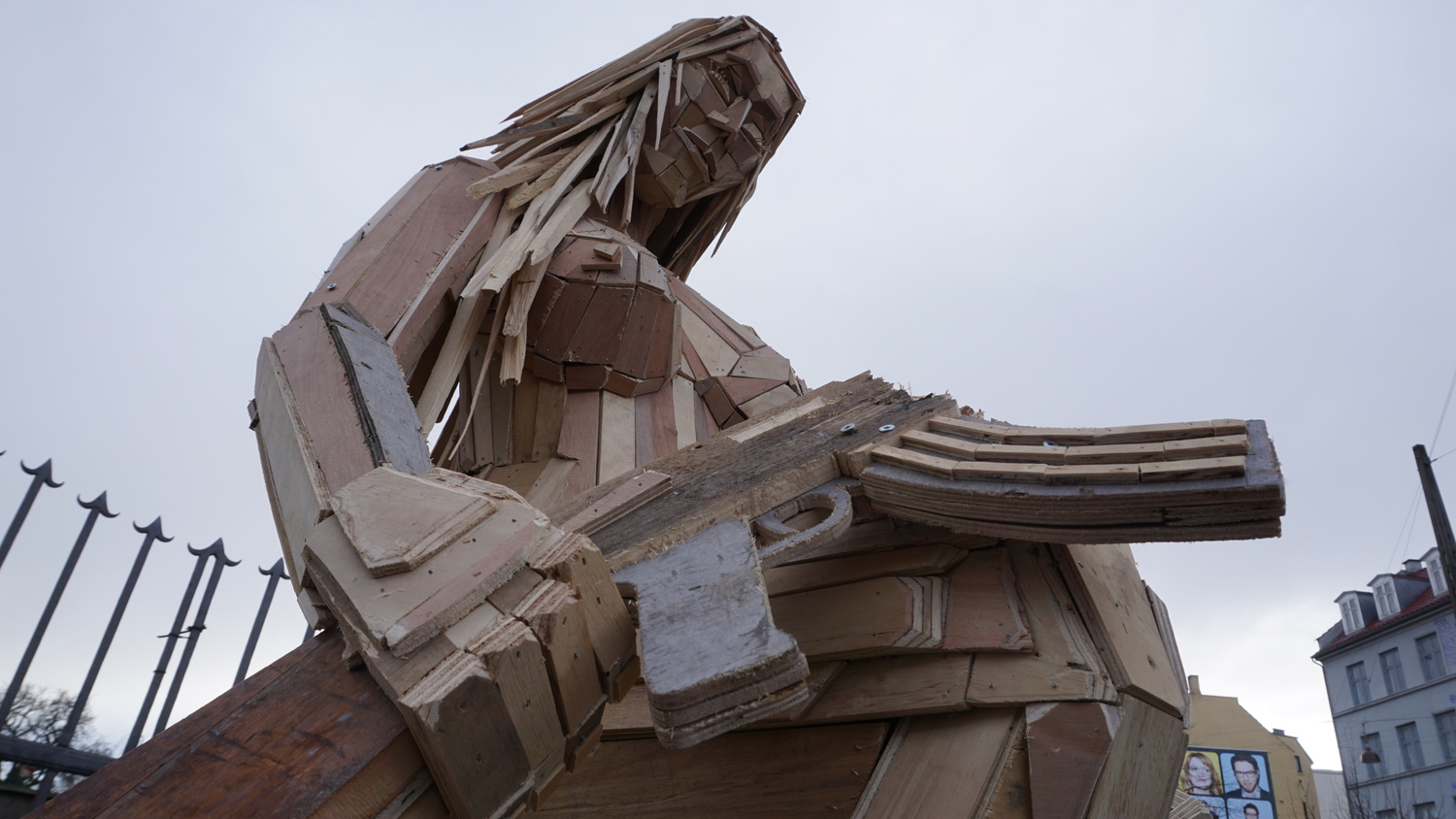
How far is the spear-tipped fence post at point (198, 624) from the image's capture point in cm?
335

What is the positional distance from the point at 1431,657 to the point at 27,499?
15.2 meters

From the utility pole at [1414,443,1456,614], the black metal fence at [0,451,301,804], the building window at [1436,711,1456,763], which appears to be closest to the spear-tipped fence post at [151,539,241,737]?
the black metal fence at [0,451,301,804]

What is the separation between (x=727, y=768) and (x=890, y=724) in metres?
0.38

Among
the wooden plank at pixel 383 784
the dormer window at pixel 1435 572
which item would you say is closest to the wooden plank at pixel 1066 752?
the wooden plank at pixel 383 784

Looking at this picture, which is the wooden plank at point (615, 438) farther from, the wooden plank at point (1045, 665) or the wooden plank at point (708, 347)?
the wooden plank at point (1045, 665)

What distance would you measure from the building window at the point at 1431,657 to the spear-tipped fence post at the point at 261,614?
14039 millimetres

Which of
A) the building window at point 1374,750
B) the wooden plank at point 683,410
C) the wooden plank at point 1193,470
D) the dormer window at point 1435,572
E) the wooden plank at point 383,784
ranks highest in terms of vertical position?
the dormer window at point 1435,572

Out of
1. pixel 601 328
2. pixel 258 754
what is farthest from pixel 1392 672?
pixel 258 754

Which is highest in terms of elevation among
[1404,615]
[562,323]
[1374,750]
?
[1404,615]

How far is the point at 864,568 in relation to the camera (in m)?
2.12

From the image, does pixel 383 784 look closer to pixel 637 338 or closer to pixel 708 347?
pixel 637 338

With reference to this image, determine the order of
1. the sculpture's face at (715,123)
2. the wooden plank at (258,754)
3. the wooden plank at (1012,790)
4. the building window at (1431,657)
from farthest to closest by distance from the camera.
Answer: the building window at (1431,657)
the sculpture's face at (715,123)
the wooden plank at (1012,790)
the wooden plank at (258,754)

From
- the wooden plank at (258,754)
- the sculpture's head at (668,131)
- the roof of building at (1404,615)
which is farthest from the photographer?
the roof of building at (1404,615)

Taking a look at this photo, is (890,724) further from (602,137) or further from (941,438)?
(602,137)
